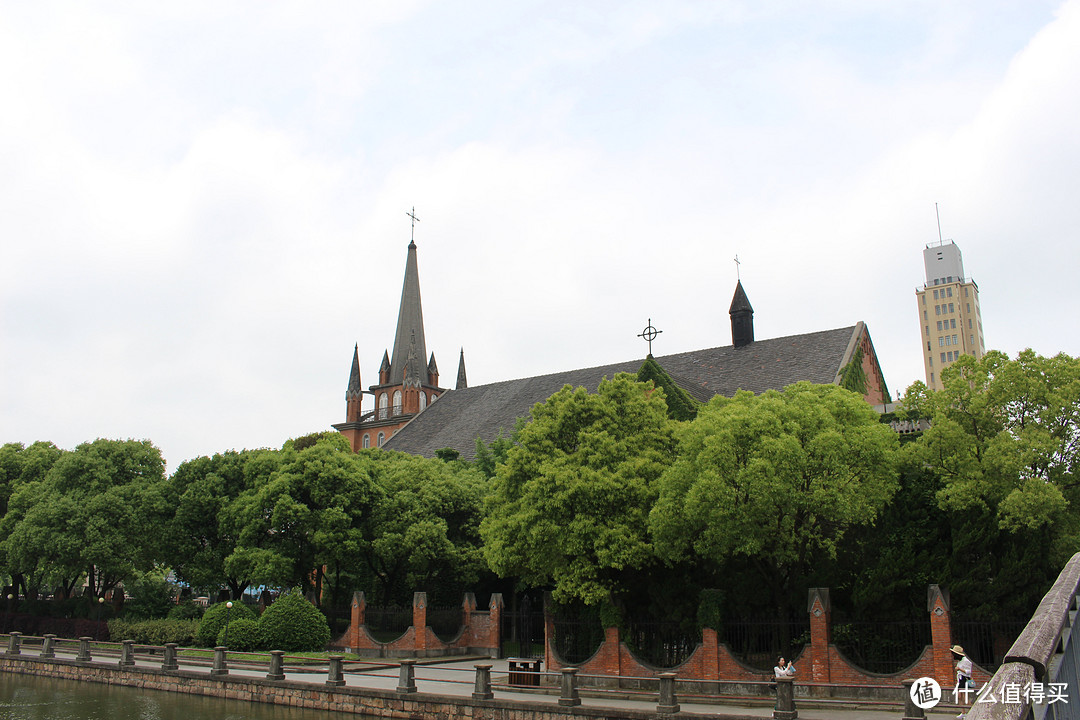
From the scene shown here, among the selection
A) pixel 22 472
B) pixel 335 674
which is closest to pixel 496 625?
pixel 335 674

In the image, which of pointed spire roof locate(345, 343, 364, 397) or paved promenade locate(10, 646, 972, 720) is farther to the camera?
pointed spire roof locate(345, 343, 364, 397)

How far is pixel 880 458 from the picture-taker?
62.1 ft

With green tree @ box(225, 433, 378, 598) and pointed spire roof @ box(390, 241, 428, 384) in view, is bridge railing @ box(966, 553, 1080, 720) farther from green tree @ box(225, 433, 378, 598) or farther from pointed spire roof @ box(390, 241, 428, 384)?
pointed spire roof @ box(390, 241, 428, 384)

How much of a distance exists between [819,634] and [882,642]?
1.94 metres

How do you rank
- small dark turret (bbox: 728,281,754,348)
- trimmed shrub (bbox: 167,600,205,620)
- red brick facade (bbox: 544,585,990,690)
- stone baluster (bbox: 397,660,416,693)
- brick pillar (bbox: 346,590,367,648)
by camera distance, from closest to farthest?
red brick facade (bbox: 544,585,990,690) → stone baluster (bbox: 397,660,416,693) → brick pillar (bbox: 346,590,367,648) → trimmed shrub (bbox: 167,600,205,620) → small dark turret (bbox: 728,281,754,348)

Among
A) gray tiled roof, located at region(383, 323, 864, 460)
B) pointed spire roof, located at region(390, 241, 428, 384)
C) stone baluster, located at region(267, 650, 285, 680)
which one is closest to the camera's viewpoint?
stone baluster, located at region(267, 650, 285, 680)

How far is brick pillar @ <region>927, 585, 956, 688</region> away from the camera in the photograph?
17.1m

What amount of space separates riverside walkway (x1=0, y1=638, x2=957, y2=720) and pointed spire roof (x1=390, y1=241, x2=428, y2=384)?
33456 millimetres

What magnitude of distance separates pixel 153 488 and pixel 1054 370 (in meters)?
31.4

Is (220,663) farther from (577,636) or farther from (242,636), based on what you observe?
(577,636)

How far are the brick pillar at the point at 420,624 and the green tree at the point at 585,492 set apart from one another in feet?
20.9

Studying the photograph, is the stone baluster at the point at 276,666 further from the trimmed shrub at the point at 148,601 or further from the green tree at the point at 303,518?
the trimmed shrub at the point at 148,601

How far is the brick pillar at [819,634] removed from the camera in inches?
720

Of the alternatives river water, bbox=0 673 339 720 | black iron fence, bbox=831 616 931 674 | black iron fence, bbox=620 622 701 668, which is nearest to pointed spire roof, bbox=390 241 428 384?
river water, bbox=0 673 339 720
